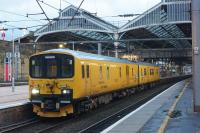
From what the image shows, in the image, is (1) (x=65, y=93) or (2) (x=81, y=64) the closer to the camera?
(1) (x=65, y=93)

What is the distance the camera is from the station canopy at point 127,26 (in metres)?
56.9

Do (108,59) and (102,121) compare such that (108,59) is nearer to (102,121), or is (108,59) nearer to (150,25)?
(102,121)

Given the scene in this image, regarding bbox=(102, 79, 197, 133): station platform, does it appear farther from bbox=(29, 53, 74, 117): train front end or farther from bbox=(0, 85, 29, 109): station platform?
bbox=(0, 85, 29, 109): station platform

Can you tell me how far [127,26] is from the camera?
62.3 meters

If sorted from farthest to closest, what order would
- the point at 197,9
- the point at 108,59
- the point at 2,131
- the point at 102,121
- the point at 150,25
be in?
the point at 150,25, the point at 108,59, the point at 102,121, the point at 197,9, the point at 2,131

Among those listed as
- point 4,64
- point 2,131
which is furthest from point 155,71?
point 2,131

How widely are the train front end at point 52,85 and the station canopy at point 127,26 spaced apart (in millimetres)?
34942

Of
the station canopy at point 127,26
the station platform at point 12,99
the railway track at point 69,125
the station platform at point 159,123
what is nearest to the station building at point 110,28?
the station canopy at point 127,26

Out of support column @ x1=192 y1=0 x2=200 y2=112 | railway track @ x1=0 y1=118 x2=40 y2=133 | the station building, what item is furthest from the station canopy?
support column @ x1=192 y1=0 x2=200 y2=112

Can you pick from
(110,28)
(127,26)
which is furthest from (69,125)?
(110,28)

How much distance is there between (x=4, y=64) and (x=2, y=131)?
127 feet

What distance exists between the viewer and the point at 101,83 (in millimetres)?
22859

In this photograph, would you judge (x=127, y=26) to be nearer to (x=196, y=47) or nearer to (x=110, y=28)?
(x=110, y=28)

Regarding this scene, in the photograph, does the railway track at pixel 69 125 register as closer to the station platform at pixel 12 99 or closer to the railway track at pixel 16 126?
the railway track at pixel 16 126
